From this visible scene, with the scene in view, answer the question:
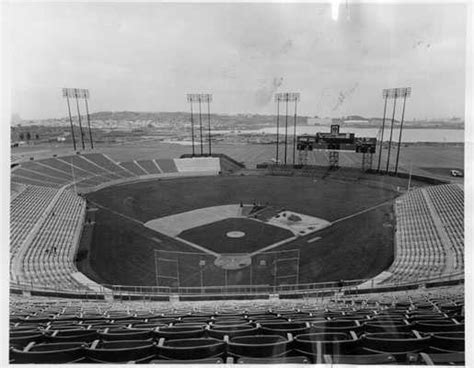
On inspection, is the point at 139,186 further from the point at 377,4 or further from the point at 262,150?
the point at 377,4

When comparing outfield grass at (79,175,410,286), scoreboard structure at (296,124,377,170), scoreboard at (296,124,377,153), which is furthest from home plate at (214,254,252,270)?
scoreboard at (296,124,377,153)

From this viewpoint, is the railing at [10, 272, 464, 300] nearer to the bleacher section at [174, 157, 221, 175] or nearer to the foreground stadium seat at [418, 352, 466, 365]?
the foreground stadium seat at [418, 352, 466, 365]

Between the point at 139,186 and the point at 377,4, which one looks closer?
the point at 377,4

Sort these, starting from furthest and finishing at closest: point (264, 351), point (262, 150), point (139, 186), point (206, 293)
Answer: point (262, 150), point (139, 186), point (206, 293), point (264, 351)

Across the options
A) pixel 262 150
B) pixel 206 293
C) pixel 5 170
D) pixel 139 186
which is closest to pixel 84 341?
pixel 5 170

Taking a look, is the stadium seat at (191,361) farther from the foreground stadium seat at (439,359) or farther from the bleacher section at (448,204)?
the bleacher section at (448,204)

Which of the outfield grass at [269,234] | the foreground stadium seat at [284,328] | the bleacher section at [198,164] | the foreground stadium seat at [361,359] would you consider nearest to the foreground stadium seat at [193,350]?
the foreground stadium seat at [284,328]
